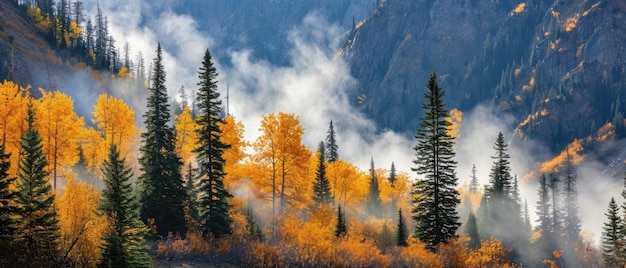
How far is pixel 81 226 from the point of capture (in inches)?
1236

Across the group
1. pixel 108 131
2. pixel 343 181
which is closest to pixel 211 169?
pixel 108 131

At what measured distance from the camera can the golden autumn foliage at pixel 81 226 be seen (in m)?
29.2

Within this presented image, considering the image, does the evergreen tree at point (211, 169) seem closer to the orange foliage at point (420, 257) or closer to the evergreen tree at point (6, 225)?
the orange foliage at point (420, 257)

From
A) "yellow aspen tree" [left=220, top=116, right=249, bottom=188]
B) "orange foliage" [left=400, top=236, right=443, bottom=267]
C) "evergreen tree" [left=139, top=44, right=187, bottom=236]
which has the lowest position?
"orange foliage" [left=400, top=236, right=443, bottom=267]

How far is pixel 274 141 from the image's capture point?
161 ft

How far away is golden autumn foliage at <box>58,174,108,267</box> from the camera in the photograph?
2923 cm

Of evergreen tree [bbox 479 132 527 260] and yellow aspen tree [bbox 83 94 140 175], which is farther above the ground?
yellow aspen tree [bbox 83 94 140 175]

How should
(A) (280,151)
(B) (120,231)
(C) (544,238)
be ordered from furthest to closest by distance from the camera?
(C) (544,238), (A) (280,151), (B) (120,231)

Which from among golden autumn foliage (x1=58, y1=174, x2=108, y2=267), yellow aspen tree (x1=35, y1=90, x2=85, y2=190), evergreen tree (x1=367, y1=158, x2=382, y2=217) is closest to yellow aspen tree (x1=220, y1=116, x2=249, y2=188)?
yellow aspen tree (x1=35, y1=90, x2=85, y2=190)

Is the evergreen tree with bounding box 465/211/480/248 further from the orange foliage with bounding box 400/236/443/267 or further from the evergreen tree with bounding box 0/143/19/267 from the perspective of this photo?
the evergreen tree with bounding box 0/143/19/267

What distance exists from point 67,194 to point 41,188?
279cm

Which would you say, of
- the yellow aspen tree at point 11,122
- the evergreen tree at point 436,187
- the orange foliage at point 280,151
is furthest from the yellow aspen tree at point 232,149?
the yellow aspen tree at point 11,122

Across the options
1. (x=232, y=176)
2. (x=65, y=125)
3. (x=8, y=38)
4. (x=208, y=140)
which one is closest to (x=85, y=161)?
(x=65, y=125)

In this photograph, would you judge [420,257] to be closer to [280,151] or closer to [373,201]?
[280,151]
